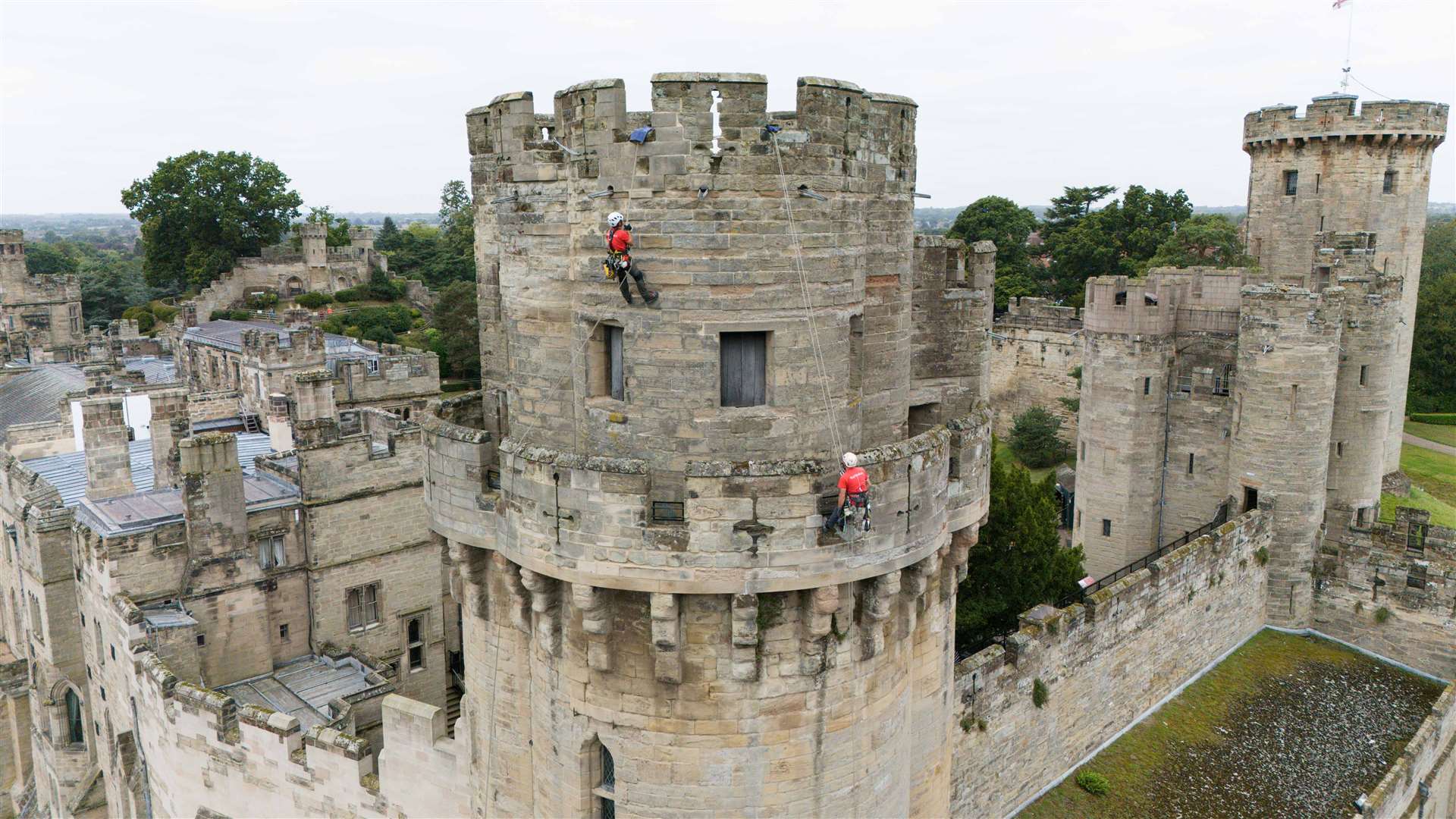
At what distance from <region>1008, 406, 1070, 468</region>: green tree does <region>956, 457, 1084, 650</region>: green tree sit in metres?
25.1

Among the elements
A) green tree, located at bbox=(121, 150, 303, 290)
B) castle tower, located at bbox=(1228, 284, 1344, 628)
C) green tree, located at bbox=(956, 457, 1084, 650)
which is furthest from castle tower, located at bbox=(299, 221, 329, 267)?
castle tower, located at bbox=(1228, 284, 1344, 628)

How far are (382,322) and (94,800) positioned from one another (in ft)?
173

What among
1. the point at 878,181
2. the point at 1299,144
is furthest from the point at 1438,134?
the point at 878,181

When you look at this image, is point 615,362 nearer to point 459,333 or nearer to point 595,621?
point 595,621

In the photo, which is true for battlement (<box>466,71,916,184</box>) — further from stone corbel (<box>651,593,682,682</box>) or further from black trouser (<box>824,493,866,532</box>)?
stone corbel (<box>651,593,682,682</box>)

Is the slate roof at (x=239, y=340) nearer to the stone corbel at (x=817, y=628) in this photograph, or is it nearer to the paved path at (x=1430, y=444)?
the stone corbel at (x=817, y=628)

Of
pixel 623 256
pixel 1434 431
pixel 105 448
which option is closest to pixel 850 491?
pixel 623 256

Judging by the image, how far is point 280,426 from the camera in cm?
2945

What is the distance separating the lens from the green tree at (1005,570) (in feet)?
85.6

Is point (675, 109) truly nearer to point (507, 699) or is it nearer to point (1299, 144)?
point (507, 699)

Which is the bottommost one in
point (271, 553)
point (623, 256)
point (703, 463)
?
point (271, 553)

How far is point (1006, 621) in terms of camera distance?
2658 cm

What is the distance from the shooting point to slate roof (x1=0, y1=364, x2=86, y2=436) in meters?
34.9

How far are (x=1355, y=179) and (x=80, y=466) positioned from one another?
4226cm
